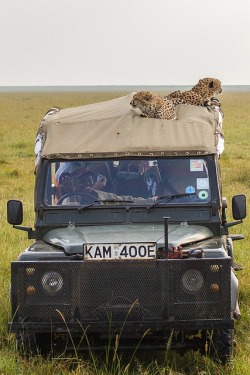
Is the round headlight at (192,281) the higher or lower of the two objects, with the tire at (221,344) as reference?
higher

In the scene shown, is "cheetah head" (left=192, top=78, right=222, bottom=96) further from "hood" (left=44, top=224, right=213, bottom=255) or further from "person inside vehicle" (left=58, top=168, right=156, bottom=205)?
"hood" (left=44, top=224, right=213, bottom=255)

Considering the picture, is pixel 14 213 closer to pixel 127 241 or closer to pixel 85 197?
pixel 85 197

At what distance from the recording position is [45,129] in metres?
6.06

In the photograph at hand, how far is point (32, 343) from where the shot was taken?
15.9 ft

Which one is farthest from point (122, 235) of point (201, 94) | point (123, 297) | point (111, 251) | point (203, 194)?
point (201, 94)

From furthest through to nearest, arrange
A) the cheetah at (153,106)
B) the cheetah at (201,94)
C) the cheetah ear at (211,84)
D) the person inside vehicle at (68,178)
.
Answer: the cheetah ear at (211,84) < the cheetah at (201,94) < the cheetah at (153,106) < the person inside vehicle at (68,178)

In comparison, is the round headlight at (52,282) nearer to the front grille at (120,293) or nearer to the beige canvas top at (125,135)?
the front grille at (120,293)

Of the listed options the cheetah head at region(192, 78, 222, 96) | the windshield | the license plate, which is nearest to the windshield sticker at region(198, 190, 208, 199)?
the windshield

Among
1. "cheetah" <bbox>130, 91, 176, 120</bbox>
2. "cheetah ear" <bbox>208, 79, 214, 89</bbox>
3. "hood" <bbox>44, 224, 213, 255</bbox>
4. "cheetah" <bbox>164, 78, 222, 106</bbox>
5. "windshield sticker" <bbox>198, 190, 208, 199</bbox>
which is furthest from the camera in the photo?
"cheetah ear" <bbox>208, 79, 214, 89</bbox>

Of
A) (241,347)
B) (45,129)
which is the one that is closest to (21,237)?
(45,129)

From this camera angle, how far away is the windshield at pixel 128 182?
5.57m

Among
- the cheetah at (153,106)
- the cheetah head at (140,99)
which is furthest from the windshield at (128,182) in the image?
the cheetah head at (140,99)

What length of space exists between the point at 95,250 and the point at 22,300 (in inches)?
19.5

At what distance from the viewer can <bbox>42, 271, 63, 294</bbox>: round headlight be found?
15.5 ft
